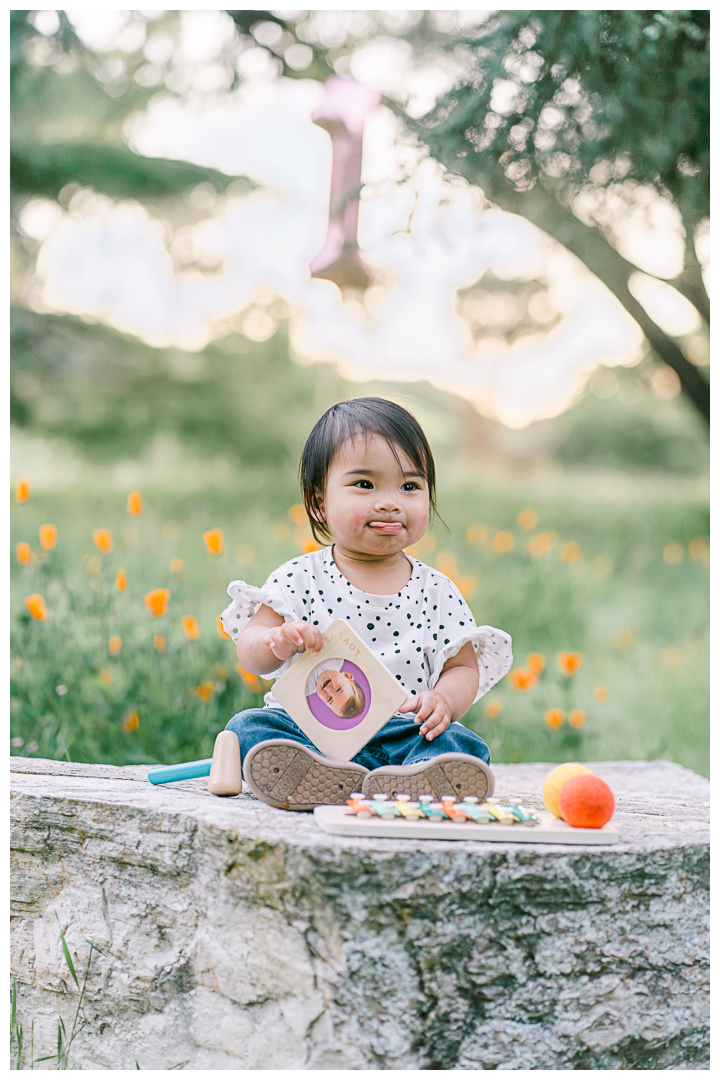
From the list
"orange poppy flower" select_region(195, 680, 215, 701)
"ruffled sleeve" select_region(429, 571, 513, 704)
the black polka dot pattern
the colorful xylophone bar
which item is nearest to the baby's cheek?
the black polka dot pattern

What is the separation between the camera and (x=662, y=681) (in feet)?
10.5

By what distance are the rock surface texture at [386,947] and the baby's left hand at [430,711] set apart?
25 cm

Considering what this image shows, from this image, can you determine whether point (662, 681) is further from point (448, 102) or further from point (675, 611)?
point (448, 102)

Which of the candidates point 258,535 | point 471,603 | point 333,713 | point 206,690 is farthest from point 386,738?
point 258,535

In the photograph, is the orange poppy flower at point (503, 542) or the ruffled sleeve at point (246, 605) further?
the orange poppy flower at point (503, 542)

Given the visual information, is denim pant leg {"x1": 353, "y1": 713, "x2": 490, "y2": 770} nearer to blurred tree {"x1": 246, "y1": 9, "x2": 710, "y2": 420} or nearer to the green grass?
the green grass

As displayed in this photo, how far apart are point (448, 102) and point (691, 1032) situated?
2079 mm

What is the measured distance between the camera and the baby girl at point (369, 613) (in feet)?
4.89

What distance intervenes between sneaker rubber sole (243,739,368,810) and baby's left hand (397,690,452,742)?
14 cm

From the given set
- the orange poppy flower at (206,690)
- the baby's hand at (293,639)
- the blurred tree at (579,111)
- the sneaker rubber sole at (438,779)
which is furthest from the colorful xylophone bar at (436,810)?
the blurred tree at (579,111)

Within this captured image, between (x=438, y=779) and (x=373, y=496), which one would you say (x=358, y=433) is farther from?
(x=438, y=779)

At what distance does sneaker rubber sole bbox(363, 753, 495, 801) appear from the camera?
4.54ft

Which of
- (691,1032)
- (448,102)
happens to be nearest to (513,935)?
(691,1032)

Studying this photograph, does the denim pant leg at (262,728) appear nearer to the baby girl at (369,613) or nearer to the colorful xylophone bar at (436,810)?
the baby girl at (369,613)
